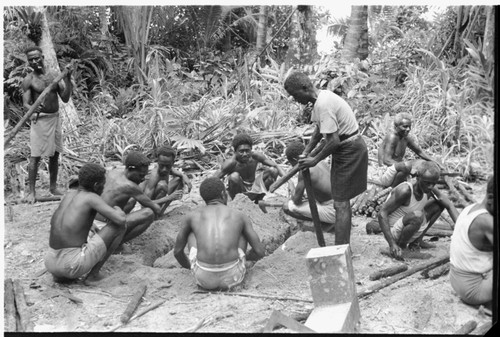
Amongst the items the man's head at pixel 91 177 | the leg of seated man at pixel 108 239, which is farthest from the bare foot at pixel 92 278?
the man's head at pixel 91 177

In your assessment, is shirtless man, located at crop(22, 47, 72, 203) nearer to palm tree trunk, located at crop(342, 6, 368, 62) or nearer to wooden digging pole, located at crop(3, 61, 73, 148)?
wooden digging pole, located at crop(3, 61, 73, 148)

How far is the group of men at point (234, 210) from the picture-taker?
14.6ft

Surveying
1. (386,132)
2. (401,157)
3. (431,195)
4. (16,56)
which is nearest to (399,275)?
(431,195)

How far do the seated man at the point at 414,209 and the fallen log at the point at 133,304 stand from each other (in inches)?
77.6

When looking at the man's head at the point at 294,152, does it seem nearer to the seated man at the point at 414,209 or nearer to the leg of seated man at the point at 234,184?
the leg of seated man at the point at 234,184

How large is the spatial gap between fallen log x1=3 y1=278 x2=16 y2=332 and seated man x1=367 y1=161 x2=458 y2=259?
112 inches

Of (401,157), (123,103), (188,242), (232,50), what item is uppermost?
(232,50)

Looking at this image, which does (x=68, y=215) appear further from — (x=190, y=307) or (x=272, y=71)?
(x=272, y=71)

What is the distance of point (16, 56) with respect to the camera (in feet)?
18.9

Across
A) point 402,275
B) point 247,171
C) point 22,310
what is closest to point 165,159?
point 247,171

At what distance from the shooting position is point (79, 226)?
179 inches

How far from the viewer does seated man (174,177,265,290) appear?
446 centimetres

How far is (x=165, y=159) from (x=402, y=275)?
7.71 ft

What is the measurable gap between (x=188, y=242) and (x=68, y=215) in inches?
35.8
